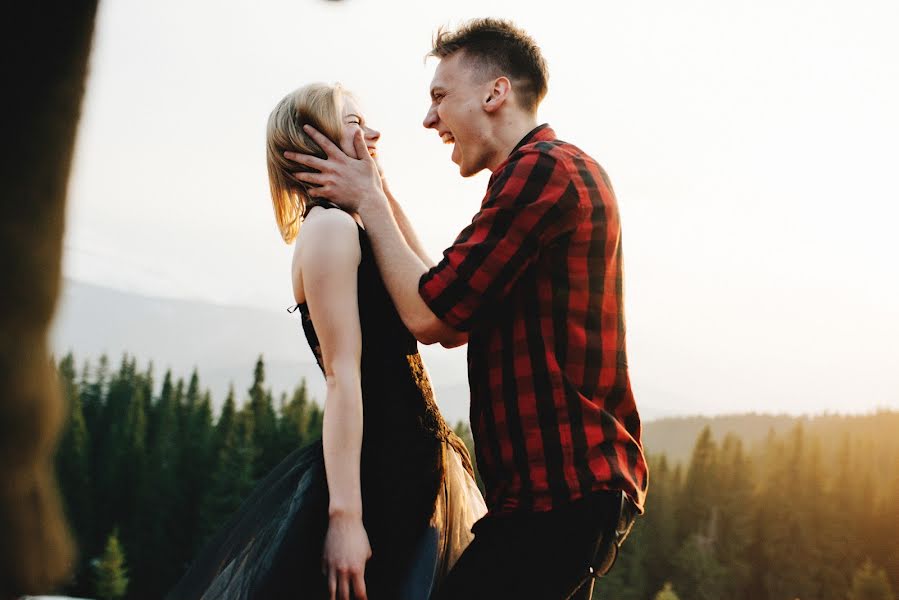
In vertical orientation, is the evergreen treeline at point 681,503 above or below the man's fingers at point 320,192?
below

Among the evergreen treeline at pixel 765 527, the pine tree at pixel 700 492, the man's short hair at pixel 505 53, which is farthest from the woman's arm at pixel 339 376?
the pine tree at pixel 700 492

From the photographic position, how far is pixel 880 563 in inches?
2478

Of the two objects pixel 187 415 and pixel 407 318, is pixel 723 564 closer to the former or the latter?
pixel 187 415

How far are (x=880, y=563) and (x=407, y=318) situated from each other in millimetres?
68448

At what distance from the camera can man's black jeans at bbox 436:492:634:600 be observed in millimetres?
2275

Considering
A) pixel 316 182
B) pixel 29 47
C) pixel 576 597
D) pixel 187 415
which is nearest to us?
pixel 29 47

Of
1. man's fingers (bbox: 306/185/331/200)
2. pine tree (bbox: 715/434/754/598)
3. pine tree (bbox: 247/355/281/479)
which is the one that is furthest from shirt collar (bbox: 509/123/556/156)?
pine tree (bbox: 715/434/754/598)

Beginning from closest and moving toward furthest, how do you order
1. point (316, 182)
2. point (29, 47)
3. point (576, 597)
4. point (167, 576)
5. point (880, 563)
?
1. point (29, 47)
2. point (576, 597)
3. point (316, 182)
4. point (880, 563)
5. point (167, 576)

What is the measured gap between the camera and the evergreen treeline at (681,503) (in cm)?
6231

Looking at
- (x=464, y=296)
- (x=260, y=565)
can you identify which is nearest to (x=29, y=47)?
(x=464, y=296)

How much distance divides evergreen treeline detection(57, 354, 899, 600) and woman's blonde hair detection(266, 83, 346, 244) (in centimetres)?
5706

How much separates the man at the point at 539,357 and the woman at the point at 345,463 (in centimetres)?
20

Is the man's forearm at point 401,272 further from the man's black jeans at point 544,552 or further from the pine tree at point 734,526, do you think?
the pine tree at point 734,526

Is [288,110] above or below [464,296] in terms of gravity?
above
